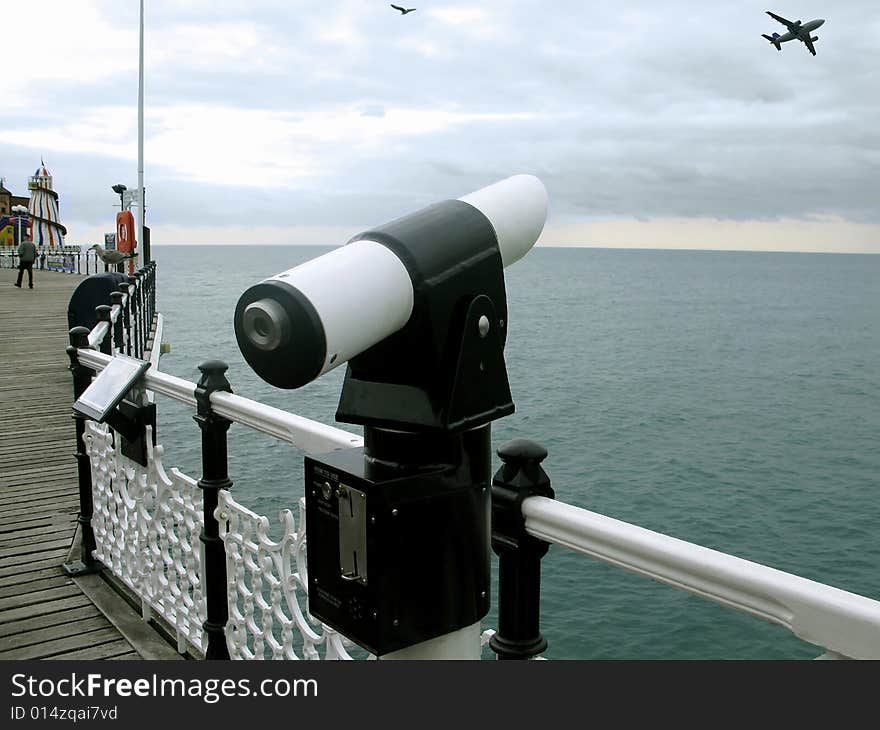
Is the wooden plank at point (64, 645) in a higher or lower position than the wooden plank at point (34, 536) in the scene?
lower

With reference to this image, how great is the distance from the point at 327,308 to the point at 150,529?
10.1ft

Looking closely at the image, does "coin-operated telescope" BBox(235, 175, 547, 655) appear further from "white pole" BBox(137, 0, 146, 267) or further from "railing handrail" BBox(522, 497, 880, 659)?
"white pole" BBox(137, 0, 146, 267)

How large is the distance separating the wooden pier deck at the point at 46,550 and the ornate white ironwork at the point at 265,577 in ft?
2.87

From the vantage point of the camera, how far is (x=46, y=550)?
17.8ft

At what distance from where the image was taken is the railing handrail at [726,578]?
1.32 meters

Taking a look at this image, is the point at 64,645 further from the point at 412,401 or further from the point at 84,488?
the point at 412,401

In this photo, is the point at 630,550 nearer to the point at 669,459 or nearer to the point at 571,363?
the point at 669,459

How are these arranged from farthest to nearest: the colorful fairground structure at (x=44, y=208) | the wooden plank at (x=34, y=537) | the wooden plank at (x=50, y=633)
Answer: the colorful fairground structure at (x=44, y=208) → the wooden plank at (x=34, y=537) → the wooden plank at (x=50, y=633)

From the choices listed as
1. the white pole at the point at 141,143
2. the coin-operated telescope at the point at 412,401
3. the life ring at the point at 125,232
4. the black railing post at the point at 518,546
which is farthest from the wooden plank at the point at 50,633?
the life ring at the point at 125,232

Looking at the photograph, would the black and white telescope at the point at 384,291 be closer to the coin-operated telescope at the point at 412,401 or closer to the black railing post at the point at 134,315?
the coin-operated telescope at the point at 412,401

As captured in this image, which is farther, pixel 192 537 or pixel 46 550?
pixel 46 550

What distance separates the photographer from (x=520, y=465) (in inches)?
72.6

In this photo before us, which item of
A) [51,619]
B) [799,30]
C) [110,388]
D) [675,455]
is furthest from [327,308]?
[675,455]

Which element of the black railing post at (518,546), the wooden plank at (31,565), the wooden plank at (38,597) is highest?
the black railing post at (518,546)
